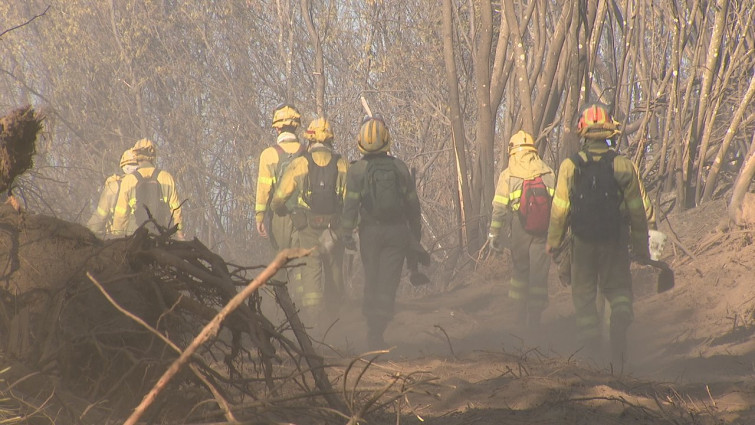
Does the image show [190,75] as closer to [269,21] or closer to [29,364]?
[269,21]

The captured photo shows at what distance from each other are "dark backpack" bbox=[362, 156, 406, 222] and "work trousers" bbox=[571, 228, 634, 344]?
1.79 m

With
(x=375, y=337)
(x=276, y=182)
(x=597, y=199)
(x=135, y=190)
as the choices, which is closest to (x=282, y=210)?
(x=276, y=182)

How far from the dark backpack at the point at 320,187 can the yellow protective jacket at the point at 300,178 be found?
4 cm

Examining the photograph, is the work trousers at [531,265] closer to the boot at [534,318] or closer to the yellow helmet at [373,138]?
the boot at [534,318]

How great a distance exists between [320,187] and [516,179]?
209 centimetres

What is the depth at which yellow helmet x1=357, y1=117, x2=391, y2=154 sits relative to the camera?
823 cm

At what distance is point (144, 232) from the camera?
3.25 meters

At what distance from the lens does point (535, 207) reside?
8.76 m

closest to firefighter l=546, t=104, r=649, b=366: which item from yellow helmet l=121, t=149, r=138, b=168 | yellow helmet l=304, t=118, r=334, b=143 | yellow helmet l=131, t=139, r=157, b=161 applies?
yellow helmet l=304, t=118, r=334, b=143

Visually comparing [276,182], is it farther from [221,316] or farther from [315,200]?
[221,316]

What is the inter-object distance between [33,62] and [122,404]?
23.2 metres

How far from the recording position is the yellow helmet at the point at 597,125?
23.3 ft

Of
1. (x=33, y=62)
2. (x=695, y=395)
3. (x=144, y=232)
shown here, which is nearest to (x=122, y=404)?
(x=144, y=232)

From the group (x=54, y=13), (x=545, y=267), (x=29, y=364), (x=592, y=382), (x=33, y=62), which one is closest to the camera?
(x=29, y=364)
